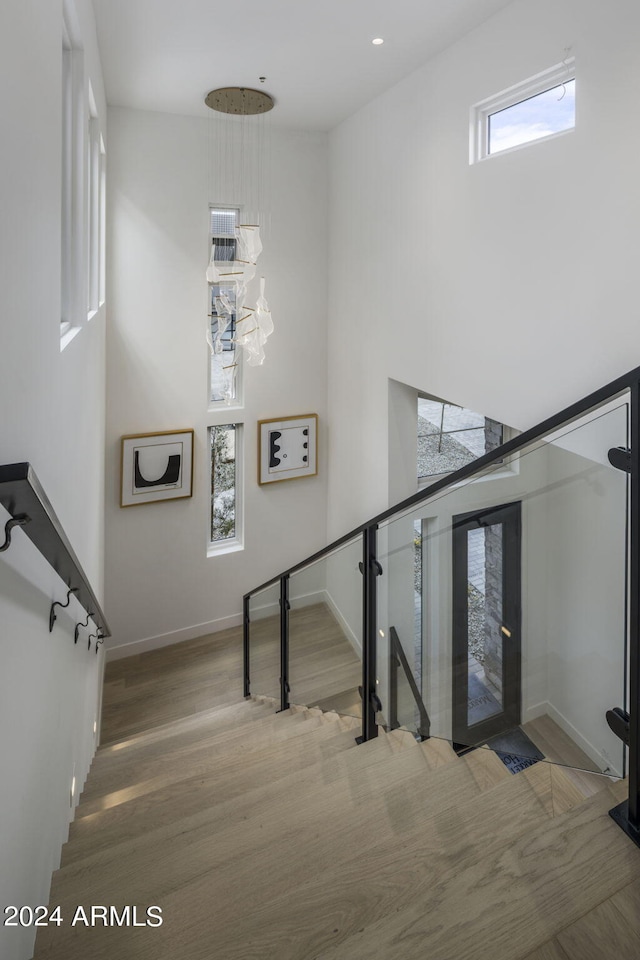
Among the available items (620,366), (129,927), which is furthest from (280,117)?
(129,927)

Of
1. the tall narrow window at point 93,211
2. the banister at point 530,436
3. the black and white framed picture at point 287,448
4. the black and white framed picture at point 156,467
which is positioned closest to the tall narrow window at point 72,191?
the tall narrow window at point 93,211

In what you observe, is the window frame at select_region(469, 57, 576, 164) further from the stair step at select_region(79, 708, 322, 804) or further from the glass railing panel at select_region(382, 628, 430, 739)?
the stair step at select_region(79, 708, 322, 804)

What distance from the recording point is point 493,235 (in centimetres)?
363

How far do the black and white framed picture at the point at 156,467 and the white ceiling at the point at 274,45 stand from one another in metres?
2.75

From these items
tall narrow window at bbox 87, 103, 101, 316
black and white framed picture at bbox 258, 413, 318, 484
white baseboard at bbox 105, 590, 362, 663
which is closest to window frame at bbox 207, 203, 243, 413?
black and white framed picture at bbox 258, 413, 318, 484

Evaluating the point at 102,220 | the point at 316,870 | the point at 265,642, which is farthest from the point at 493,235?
the point at 316,870

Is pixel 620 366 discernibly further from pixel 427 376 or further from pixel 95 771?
pixel 95 771

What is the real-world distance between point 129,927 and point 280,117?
5751mm

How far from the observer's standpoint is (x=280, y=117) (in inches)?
213

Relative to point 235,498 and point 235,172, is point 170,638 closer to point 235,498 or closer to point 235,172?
point 235,498

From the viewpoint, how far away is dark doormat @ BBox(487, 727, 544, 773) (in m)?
2.04

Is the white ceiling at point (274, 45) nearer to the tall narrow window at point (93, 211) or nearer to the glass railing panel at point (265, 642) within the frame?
the tall narrow window at point (93, 211)

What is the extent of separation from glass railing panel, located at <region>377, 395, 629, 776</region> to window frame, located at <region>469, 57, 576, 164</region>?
205 centimetres

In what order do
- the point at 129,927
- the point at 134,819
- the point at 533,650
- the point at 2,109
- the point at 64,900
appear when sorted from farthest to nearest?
the point at 134,819 < the point at 533,650 < the point at 64,900 < the point at 129,927 < the point at 2,109
